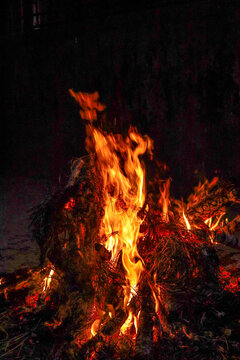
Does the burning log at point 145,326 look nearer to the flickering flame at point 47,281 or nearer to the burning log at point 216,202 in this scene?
the flickering flame at point 47,281

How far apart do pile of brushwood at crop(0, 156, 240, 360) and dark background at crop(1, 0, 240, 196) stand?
12.1ft

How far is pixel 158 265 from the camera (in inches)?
126

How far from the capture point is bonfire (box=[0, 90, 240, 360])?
117 inches

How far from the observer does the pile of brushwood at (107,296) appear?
2.94m

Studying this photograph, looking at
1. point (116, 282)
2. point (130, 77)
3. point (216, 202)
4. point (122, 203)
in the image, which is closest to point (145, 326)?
point (116, 282)

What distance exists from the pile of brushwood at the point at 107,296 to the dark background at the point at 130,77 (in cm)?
368

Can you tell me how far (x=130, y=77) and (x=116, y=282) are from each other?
5.52m

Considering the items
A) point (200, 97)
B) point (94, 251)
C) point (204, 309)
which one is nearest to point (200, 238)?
point (204, 309)

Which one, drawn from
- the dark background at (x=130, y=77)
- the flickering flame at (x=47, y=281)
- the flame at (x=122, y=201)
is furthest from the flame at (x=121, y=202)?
the dark background at (x=130, y=77)

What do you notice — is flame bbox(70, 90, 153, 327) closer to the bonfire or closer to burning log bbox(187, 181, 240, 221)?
the bonfire

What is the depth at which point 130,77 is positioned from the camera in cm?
789

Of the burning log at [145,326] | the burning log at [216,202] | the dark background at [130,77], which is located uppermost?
the dark background at [130,77]

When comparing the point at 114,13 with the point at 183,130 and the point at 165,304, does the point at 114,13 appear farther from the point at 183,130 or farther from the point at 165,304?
the point at 165,304

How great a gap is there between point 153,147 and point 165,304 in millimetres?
4728
